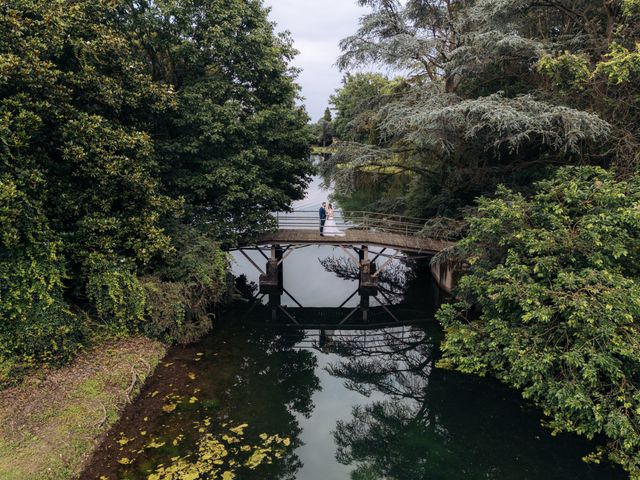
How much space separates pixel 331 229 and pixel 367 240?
178 centimetres

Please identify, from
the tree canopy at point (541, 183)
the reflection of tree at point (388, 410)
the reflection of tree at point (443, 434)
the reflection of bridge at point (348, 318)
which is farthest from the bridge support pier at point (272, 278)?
the reflection of tree at point (443, 434)

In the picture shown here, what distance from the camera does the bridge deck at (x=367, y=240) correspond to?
725 inches

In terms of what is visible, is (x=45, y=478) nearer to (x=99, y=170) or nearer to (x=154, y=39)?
(x=99, y=170)

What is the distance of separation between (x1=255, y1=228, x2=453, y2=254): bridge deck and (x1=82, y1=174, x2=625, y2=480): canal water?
3.91m

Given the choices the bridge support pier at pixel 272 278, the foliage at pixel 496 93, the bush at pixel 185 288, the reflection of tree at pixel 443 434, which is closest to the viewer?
the reflection of tree at pixel 443 434

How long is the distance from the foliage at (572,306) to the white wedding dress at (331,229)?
23.5 feet

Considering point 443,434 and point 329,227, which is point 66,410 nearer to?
point 443,434

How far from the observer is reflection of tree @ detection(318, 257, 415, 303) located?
2300cm

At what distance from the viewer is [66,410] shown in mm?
10289

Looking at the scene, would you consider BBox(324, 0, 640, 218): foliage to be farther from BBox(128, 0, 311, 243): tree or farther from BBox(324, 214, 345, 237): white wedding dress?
BBox(128, 0, 311, 243): tree

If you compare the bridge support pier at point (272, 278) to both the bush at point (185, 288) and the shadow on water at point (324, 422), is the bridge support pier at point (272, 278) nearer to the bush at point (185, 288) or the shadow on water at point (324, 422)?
the shadow on water at point (324, 422)

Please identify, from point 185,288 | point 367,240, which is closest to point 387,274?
point 367,240

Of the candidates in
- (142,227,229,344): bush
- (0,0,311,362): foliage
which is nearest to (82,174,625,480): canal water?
(142,227,229,344): bush

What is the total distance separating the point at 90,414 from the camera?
1034 cm
